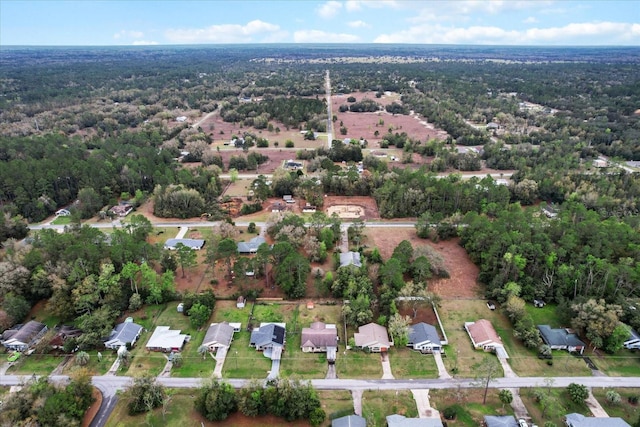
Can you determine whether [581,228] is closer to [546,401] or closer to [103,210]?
[546,401]

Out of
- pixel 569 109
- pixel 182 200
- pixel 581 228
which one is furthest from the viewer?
pixel 569 109

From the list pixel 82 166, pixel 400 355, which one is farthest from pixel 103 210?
pixel 400 355

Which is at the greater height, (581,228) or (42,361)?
(581,228)

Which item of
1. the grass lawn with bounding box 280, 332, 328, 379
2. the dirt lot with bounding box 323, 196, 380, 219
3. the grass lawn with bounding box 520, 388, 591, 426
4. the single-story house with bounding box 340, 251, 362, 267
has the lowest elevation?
the grass lawn with bounding box 280, 332, 328, 379

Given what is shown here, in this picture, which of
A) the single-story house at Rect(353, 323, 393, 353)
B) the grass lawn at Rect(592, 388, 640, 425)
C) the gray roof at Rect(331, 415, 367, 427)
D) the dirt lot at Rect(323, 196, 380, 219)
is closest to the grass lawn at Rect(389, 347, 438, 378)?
the single-story house at Rect(353, 323, 393, 353)

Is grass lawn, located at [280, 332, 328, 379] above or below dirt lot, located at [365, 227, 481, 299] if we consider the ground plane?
below

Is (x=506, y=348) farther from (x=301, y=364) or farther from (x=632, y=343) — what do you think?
(x=301, y=364)

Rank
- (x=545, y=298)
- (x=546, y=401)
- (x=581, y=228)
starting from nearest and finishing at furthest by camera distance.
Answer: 1. (x=546, y=401)
2. (x=545, y=298)
3. (x=581, y=228)

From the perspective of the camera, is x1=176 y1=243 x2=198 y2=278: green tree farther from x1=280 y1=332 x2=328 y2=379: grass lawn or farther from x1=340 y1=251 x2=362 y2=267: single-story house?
x1=340 y1=251 x2=362 y2=267: single-story house
